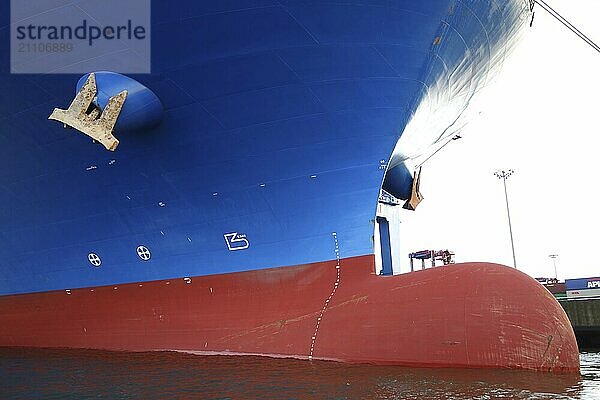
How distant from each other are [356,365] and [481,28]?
14.8ft

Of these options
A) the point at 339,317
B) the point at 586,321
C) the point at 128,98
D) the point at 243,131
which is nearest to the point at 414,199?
the point at 339,317

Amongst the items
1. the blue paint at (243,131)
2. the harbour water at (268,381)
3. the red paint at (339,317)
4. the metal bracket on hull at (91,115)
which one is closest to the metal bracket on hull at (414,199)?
the blue paint at (243,131)

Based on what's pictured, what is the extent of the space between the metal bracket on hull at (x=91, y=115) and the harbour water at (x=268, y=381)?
2.38 metres

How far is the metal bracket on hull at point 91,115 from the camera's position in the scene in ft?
18.4

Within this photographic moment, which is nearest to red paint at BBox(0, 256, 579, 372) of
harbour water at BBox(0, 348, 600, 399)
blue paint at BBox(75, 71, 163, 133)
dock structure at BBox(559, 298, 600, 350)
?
harbour water at BBox(0, 348, 600, 399)

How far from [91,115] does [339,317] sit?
137 inches

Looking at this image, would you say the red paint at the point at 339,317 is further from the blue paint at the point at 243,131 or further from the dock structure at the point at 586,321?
the dock structure at the point at 586,321

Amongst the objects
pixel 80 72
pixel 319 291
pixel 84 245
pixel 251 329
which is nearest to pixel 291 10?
pixel 80 72

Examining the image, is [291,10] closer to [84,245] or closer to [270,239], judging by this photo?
[270,239]

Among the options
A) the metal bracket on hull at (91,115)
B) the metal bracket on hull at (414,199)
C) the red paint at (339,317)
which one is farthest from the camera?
the metal bracket on hull at (414,199)

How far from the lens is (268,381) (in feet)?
15.6

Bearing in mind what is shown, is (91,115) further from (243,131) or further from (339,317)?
(339,317)

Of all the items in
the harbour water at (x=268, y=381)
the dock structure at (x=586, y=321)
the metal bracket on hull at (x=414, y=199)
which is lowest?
the harbour water at (x=268, y=381)

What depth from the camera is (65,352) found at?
7367 millimetres
